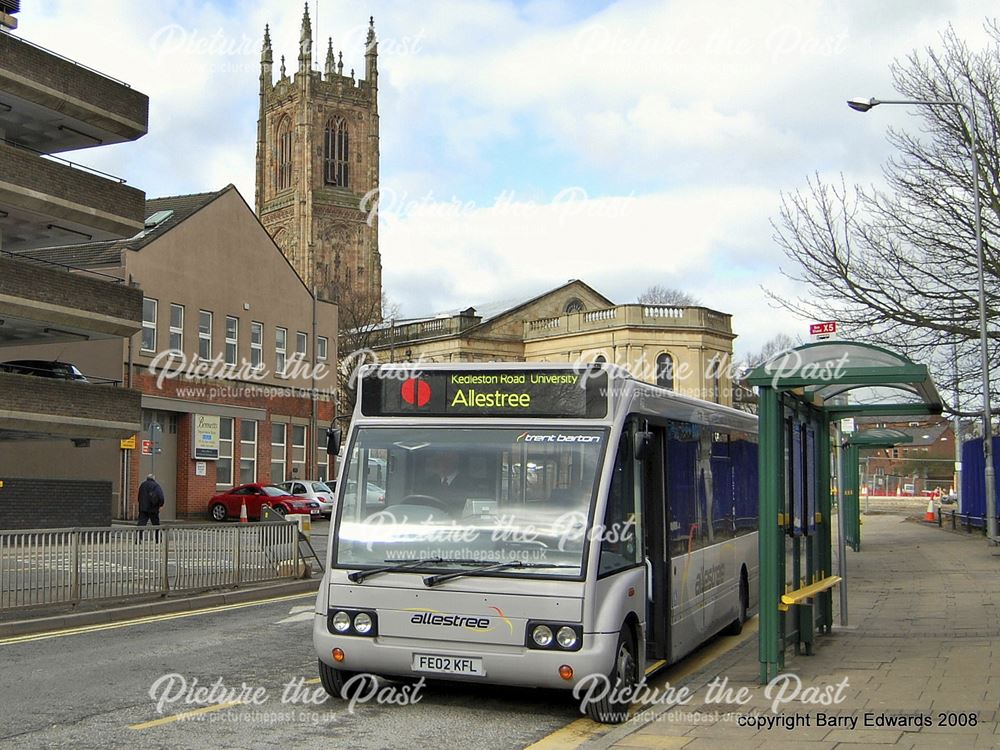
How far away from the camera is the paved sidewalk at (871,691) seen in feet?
25.8

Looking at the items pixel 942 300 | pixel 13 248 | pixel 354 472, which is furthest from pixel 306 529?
pixel 13 248

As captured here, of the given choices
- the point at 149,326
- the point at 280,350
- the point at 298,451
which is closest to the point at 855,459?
the point at 149,326

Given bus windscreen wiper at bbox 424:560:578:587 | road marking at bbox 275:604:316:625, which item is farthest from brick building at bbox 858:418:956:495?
bus windscreen wiper at bbox 424:560:578:587

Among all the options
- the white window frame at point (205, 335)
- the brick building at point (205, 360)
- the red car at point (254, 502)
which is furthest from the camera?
the white window frame at point (205, 335)

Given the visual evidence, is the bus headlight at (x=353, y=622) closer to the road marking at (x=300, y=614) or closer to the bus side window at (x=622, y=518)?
the bus side window at (x=622, y=518)

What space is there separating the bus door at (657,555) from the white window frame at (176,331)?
36.1 m

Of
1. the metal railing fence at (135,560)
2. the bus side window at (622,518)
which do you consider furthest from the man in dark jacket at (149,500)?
the bus side window at (622,518)

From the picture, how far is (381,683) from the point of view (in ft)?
32.4

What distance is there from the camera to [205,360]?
45344mm

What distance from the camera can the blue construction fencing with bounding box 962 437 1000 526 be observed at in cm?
3409

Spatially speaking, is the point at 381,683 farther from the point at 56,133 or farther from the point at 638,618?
the point at 56,133

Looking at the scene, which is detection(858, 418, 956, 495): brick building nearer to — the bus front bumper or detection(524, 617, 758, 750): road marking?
detection(524, 617, 758, 750): road marking

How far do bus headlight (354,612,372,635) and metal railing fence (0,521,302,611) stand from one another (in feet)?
21.4

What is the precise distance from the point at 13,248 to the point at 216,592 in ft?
68.4
